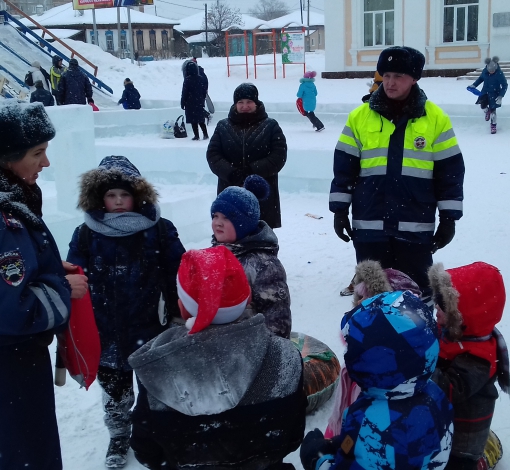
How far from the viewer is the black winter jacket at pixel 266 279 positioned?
8.57 feet

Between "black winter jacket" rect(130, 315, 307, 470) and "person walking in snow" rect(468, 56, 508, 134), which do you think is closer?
"black winter jacket" rect(130, 315, 307, 470)

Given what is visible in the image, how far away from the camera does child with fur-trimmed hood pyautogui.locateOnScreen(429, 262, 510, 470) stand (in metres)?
2.16

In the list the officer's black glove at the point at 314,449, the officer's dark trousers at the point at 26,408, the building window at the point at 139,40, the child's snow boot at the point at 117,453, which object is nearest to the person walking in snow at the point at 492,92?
the child's snow boot at the point at 117,453

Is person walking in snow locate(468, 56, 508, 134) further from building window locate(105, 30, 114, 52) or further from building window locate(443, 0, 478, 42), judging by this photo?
building window locate(105, 30, 114, 52)

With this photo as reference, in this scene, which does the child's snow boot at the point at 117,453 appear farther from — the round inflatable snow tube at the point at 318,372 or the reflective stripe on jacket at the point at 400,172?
the reflective stripe on jacket at the point at 400,172

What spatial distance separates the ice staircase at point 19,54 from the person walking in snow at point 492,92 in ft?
40.1

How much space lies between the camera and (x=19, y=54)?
69.3 ft

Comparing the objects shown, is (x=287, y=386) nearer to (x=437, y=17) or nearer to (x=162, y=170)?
(x=162, y=170)

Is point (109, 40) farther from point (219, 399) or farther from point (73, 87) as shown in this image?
point (219, 399)

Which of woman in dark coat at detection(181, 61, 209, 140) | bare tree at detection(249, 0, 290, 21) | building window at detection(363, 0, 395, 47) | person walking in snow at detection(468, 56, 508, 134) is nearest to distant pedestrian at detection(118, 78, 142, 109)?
woman in dark coat at detection(181, 61, 209, 140)

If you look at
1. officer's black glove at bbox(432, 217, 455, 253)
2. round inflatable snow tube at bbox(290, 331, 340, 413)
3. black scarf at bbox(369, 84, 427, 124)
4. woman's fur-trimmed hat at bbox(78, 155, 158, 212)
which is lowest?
round inflatable snow tube at bbox(290, 331, 340, 413)

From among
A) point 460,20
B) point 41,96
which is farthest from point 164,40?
point 41,96

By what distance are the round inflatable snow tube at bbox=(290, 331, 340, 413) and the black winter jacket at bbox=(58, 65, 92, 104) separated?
43.4 feet

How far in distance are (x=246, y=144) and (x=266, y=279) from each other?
1.87m
